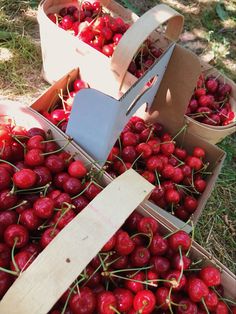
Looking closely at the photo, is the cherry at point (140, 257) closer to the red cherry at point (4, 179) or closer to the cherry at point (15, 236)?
the cherry at point (15, 236)

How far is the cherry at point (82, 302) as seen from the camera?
3.06 ft

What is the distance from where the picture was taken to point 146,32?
1358 millimetres

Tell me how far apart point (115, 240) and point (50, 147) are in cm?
49

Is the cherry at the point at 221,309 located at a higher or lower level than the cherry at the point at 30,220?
lower

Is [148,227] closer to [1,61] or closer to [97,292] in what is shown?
[97,292]

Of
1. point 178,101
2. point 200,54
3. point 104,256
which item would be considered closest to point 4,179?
point 104,256

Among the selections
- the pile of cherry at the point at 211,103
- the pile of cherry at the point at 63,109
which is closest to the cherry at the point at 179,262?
the pile of cherry at the point at 63,109

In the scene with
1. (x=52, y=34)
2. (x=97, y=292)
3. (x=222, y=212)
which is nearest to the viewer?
(x=97, y=292)

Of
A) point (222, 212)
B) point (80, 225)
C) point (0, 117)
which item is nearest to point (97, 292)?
point (80, 225)

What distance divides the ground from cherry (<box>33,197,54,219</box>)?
105 cm

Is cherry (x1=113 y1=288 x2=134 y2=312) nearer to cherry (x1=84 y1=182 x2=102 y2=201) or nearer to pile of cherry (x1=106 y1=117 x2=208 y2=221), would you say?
cherry (x1=84 y1=182 x2=102 y2=201)

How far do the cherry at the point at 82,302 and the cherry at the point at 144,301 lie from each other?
0.12 metres

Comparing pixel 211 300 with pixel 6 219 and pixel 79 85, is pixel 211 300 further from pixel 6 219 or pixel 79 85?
pixel 79 85

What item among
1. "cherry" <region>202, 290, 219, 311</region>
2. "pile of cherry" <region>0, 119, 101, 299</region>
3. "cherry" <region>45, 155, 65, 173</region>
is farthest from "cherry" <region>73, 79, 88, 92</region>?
"cherry" <region>202, 290, 219, 311</region>
